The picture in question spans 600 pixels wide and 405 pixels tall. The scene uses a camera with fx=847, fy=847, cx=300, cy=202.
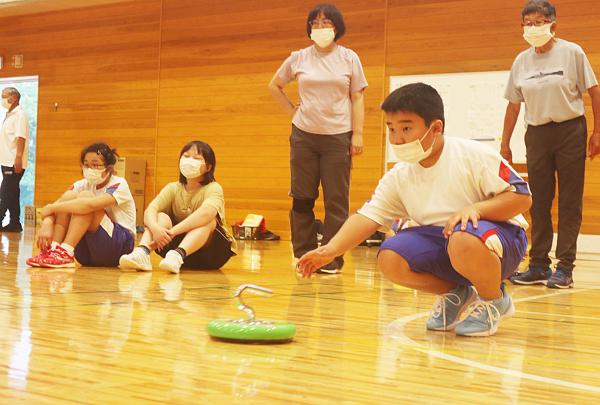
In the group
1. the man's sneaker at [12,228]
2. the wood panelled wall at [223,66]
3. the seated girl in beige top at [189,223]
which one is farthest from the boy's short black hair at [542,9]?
the man's sneaker at [12,228]

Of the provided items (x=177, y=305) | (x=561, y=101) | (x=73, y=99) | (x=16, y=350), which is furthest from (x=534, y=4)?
(x=73, y=99)

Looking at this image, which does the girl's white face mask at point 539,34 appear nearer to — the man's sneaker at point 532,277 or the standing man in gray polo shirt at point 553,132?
the standing man in gray polo shirt at point 553,132

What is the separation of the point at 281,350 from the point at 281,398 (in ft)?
1.91

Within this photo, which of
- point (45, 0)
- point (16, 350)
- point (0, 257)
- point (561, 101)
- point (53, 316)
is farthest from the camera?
point (45, 0)

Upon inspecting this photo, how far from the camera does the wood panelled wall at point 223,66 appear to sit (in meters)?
8.33

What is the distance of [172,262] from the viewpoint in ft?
14.1

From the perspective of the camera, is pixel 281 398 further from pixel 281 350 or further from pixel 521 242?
pixel 521 242

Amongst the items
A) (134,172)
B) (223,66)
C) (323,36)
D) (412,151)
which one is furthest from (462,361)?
(134,172)

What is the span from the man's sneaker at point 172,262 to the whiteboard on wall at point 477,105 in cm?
427

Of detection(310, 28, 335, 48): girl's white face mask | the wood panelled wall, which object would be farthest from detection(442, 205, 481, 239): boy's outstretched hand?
the wood panelled wall

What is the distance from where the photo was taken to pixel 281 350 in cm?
213

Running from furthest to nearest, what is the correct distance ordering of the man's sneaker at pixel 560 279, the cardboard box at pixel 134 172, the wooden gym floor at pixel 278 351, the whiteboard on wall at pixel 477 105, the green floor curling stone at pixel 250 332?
the cardboard box at pixel 134 172 < the whiteboard on wall at pixel 477 105 < the man's sneaker at pixel 560 279 < the green floor curling stone at pixel 250 332 < the wooden gym floor at pixel 278 351

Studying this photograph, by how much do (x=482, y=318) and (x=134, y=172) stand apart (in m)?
8.16

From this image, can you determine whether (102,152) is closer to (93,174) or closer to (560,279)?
(93,174)
